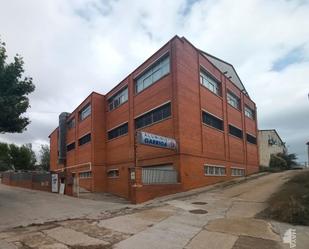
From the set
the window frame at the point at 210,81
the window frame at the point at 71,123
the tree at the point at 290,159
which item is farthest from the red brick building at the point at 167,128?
the tree at the point at 290,159

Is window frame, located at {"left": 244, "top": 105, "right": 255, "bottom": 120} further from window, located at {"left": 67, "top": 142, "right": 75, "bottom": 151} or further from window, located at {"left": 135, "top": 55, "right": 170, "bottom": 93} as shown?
window, located at {"left": 67, "top": 142, "right": 75, "bottom": 151}

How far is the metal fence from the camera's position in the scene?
867 inches

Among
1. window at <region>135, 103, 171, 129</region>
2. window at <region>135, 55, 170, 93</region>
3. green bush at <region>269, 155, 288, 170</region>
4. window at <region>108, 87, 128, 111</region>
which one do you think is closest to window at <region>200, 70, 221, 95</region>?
window at <region>135, 55, 170, 93</region>

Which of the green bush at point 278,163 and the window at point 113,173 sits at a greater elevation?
the green bush at point 278,163

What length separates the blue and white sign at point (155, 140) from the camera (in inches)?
888

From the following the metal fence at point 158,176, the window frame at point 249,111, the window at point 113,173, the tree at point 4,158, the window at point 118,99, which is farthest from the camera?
the tree at point 4,158

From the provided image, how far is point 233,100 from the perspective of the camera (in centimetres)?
3912

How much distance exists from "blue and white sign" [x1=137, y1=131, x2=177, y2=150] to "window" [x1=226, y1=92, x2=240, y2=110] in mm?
14375

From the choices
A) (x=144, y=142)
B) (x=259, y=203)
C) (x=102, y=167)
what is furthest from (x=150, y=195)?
(x=102, y=167)

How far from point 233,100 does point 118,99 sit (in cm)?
1310

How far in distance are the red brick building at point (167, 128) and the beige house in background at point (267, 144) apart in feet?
35.9

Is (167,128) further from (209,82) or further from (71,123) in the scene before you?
(71,123)

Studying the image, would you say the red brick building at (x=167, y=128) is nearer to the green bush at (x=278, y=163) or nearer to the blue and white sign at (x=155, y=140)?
the blue and white sign at (x=155, y=140)

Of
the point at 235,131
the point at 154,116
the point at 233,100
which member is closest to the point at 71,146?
the point at 154,116
